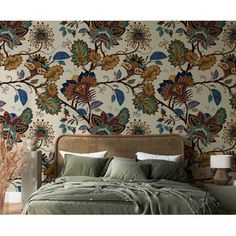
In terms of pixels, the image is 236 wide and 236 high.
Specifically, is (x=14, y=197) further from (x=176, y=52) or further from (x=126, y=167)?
(x=176, y=52)

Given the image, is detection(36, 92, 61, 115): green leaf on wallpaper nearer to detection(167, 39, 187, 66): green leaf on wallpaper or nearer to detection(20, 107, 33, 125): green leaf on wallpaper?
detection(20, 107, 33, 125): green leaf on wallpaper

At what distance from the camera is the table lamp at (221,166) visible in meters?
5.47

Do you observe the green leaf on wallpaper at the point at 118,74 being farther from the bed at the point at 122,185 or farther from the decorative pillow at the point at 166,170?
the decorative pillow at the point at 166,170

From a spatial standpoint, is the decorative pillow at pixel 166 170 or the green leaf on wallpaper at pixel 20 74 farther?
the green leaf on wallpaper at pixel 20 74

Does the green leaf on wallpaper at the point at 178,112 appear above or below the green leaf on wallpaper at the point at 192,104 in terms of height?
below

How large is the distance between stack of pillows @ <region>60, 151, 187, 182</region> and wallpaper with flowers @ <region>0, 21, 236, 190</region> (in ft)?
1.63

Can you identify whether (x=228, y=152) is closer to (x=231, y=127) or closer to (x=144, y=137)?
(x=231, y=127)

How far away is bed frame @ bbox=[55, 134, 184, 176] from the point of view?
230 inches

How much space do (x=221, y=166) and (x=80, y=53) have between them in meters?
2.67

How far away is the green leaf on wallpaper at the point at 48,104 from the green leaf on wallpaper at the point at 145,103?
3.91 feet

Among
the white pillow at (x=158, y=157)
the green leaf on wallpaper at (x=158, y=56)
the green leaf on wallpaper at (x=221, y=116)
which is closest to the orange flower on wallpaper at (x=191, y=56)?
the green leaf on wallpaper at (x=158, y=56)

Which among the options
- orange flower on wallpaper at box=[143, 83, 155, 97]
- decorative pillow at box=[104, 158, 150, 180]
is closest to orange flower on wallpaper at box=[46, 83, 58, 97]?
orange flower on wallpaper at box=[143, 83, 155, 97]

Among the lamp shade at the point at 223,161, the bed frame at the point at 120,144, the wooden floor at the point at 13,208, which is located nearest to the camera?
the wooden floor at the point at 13,208
